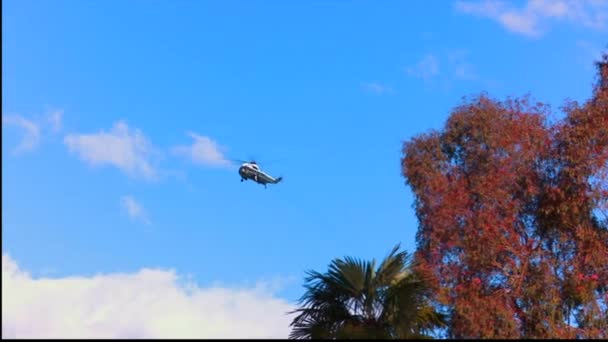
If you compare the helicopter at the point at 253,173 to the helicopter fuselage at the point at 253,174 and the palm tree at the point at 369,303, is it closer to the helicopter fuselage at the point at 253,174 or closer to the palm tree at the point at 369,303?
the helicopter fuselage at the point at 253,174

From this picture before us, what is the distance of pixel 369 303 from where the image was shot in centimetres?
1917

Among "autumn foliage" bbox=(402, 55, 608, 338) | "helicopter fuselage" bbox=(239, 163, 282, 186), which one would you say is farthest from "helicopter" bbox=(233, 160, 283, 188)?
"autumn foliage" bbox=(402, 55, 608, 338)

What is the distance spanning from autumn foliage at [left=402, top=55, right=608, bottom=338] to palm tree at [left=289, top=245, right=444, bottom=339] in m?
2.11

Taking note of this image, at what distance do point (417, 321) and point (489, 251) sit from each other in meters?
5.23

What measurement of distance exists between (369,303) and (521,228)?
303 inches

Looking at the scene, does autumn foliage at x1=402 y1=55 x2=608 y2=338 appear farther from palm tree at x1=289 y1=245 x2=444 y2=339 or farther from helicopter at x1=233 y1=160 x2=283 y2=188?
helicopter at x1=233 y1=160 x2=283 y2=188

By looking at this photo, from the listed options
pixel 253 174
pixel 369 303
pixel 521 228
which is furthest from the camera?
pixel 253 174

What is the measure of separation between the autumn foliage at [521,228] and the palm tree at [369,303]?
2.11m

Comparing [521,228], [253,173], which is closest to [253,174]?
[253,173]

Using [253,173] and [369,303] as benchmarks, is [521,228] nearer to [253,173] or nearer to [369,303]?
[369,303]

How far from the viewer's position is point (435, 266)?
2320 cm

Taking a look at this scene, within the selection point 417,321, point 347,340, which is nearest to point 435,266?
Result: point 417,321

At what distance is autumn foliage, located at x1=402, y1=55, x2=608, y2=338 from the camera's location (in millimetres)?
22375

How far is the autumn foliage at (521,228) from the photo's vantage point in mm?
22375
